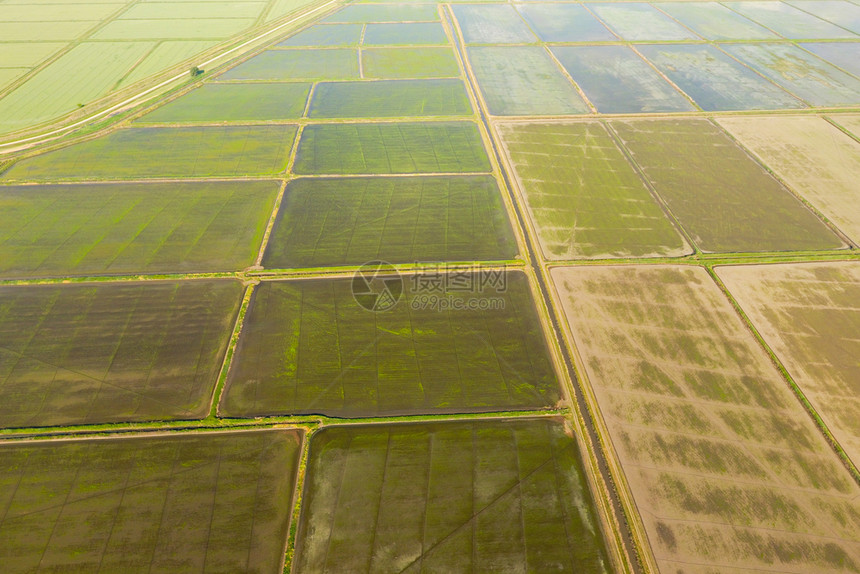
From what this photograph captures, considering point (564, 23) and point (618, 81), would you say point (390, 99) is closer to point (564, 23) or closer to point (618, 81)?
point (618, 81)

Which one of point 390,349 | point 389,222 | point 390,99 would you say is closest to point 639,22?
point 390,99

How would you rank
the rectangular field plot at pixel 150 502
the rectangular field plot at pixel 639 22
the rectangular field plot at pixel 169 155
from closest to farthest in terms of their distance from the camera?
the rectangular field plot at pixel 150 502 < the rectangular field plot at pixel 169 155 < the rectangular field plot at pixel 639 22

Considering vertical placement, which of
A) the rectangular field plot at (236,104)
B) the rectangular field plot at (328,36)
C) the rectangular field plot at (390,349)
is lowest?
the rectangular field plot at (390,349)

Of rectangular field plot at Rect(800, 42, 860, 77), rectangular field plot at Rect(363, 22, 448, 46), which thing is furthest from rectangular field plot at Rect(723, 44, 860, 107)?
rectangular field plot at Rect(363, 22, 448, 46)

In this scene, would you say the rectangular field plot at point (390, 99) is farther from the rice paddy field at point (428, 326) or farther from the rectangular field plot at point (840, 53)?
the rectangular field plot at point (840, 53)

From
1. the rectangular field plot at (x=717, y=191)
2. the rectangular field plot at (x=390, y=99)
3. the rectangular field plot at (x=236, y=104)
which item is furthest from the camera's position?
the rectangular field plot at (x=390, y=99)

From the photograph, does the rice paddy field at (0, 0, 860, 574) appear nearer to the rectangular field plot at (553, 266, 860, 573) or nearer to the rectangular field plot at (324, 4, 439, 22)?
the rectangular field plot at (553, 266, 860, 573)

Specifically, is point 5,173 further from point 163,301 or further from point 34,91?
point 163,301

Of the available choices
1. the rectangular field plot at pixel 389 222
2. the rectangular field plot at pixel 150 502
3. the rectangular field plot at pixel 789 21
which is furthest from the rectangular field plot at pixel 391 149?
A: the rectangular field plot at pixel 789 21
